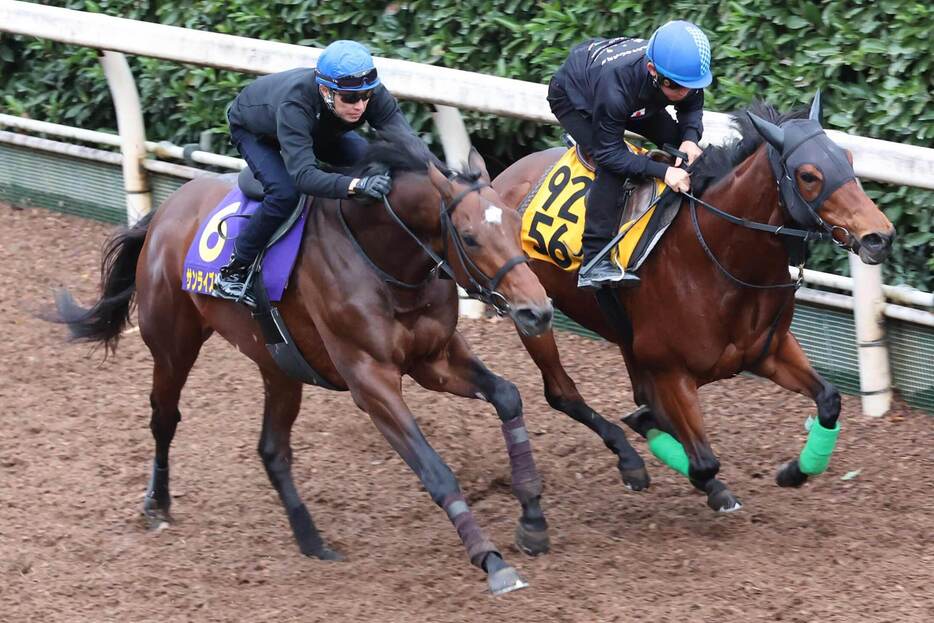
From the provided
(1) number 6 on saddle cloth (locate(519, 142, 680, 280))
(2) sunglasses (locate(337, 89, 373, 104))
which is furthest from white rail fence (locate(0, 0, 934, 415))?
(2) sunglasses (locate(337, 89, 373, 104))

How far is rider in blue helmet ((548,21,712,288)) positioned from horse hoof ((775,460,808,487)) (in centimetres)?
107

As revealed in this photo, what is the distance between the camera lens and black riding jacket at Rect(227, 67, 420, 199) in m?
5.42

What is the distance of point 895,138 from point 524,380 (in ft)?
7.72

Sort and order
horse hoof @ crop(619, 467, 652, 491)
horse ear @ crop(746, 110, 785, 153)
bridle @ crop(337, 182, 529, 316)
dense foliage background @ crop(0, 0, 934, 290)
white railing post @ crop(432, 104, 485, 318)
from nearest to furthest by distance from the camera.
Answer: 1. bridle @ crop(337, 182, 529, 316)
2. horse ear @ crop(746, 110, 785, 153)
3. horse hoof @ crop(619, 467, 652, 491)
4. dense foliage background @ crop(0, 0, 934, 290)
5. white railing post @ crop(432, 104, 485, 318)

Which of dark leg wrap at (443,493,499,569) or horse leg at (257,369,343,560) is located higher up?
dark leg wrap at (443,493,499,569)

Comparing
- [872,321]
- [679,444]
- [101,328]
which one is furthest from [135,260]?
[872,321]

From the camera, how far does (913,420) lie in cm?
690

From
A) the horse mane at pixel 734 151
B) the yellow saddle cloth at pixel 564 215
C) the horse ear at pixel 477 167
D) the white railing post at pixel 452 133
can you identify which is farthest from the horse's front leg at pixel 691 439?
the white railing post at pixel 452 133

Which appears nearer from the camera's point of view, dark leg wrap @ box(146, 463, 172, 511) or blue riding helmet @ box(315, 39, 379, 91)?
blue riding helmet @ box(315, 39, 379, 91)

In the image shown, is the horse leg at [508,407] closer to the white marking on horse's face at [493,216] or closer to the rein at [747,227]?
the white marking on horse's face at [493,216]

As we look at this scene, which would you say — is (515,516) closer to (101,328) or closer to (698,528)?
(698,528)

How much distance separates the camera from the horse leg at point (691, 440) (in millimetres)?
5980

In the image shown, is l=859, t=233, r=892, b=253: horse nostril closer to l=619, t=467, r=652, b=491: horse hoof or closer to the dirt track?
the dirt track

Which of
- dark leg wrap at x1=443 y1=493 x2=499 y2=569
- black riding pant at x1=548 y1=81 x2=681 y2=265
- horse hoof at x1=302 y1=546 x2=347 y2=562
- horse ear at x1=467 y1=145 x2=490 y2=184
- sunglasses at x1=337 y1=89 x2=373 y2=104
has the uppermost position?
sunglasses at x1=337 y1=89 x2=373 y2=104
